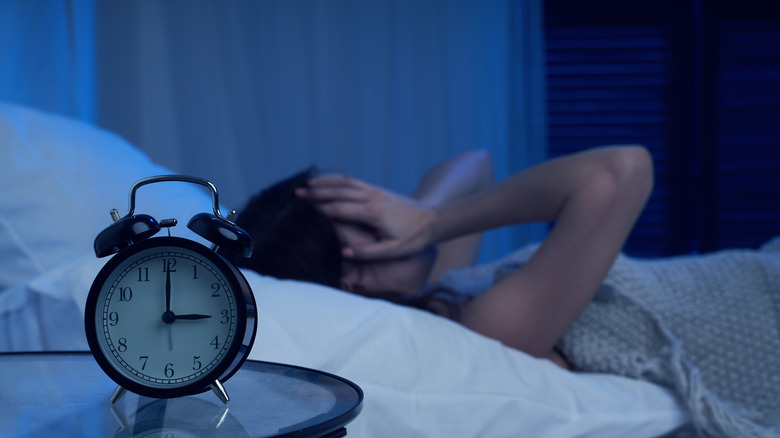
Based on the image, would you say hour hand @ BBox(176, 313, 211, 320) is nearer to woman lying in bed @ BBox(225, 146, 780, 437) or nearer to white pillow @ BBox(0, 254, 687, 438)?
white pillow @ BBox(0, 254, 687, 438)

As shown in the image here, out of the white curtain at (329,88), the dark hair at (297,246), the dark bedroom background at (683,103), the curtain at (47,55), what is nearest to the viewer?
the dark hair at (297,246)

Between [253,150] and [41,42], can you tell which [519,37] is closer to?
[253,150]

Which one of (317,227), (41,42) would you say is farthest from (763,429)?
(41,42)

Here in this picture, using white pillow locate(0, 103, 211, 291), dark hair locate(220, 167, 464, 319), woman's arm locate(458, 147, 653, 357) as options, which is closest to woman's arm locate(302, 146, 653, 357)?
woman's arm locate(458, 147, 653, 357)

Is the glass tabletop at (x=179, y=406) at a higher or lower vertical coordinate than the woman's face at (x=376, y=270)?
higher

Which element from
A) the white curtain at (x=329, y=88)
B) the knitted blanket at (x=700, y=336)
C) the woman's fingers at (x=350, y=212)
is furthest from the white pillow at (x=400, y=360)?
the white curtain at (x=329, y=88)

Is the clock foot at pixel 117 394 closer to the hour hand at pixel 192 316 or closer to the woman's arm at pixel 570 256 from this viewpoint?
the hour hand at pixel 192 316

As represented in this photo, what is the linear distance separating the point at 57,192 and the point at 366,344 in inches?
26.3

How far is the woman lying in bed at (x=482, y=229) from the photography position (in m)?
1.16

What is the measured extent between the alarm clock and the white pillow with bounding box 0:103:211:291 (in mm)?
658

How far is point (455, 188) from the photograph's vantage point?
5.65ft

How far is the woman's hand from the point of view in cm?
137

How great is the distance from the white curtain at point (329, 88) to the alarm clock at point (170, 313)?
2170 millimetres

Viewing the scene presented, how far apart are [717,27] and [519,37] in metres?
0.89
